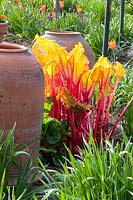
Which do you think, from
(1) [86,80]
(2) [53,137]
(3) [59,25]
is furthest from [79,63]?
(3) [59,25]

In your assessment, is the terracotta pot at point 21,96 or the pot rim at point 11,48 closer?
the terracotta pot at point 21,96

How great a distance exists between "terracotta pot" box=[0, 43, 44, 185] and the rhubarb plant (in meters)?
0.56

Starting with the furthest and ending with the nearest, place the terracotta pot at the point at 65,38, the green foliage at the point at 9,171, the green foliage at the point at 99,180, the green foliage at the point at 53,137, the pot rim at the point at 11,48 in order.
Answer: the terracotta pot at the point at 65,38 → the green foliage at the point at 53,137 → the pot rim at the point at 11,48 → the green foliage at the point at 9,171 → the green foliage at the point at 99,180

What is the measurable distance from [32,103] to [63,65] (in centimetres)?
79

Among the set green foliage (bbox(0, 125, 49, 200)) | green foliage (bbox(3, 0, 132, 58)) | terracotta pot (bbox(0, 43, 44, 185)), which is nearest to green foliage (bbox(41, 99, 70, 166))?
terracotta pot (bbox(0, 43, 44, 185))

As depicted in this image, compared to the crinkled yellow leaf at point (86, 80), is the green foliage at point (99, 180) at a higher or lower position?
lower

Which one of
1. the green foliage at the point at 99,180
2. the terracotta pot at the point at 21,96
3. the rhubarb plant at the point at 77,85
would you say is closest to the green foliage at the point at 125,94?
the rhubarb plant at the point at 77,85

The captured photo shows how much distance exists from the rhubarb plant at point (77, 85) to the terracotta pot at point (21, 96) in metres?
0.56

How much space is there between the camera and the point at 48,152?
4340 millimetres

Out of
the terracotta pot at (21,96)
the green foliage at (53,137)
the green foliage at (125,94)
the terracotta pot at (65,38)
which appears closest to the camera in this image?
the terracotta pot at (21,96)

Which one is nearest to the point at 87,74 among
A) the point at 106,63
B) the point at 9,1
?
the point at 106,63

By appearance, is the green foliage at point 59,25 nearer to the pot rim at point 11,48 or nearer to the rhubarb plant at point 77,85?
the rhubarb plant at point 77,85

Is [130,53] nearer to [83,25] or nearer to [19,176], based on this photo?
A: [83,25]

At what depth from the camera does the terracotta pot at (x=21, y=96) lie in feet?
11.8
